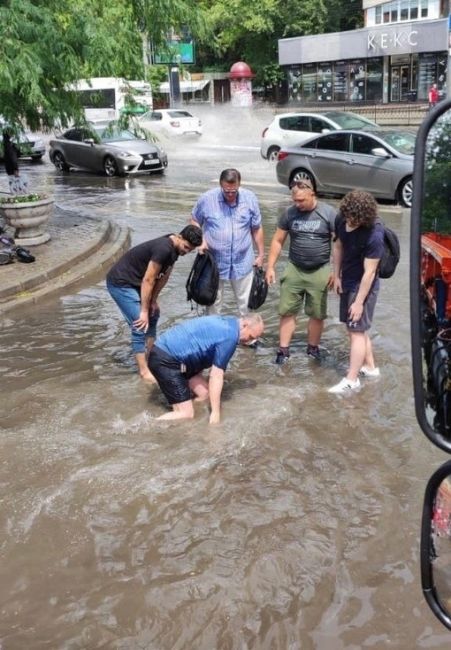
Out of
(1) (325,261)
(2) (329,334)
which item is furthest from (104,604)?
(2) (329,334)

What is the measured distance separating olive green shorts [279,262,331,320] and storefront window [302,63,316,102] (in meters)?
42.3

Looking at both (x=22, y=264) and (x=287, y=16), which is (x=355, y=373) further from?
(x=287, y=16)

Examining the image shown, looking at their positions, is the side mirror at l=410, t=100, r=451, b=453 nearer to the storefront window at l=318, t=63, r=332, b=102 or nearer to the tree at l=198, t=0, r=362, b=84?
the storefront window at l=318, t=63, r=332, b=102

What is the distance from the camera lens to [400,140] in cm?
1397

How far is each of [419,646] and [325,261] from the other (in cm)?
359

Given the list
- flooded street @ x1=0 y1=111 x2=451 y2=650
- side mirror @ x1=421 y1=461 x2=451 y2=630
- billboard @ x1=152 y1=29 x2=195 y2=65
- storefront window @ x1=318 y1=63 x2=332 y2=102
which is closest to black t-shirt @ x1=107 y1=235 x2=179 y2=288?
flooded street @ x1=0 y1=111 x2=451 y2=650

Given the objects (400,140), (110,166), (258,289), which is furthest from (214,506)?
(110,166)

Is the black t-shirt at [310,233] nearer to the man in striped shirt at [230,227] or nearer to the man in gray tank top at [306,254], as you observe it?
the man in gray tank top at [306,254]

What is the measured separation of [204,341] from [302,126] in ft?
49.5

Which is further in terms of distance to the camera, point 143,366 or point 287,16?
point 287,16

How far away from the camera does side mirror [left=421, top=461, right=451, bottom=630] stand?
1.75 metres

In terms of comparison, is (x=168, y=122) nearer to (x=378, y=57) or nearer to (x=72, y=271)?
(x=378, y=57)

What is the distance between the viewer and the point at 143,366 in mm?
6133

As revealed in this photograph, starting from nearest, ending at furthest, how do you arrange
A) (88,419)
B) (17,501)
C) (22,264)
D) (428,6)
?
1. (17,501)
2. (88,419)
3. (22,264)
4. (428,6)
